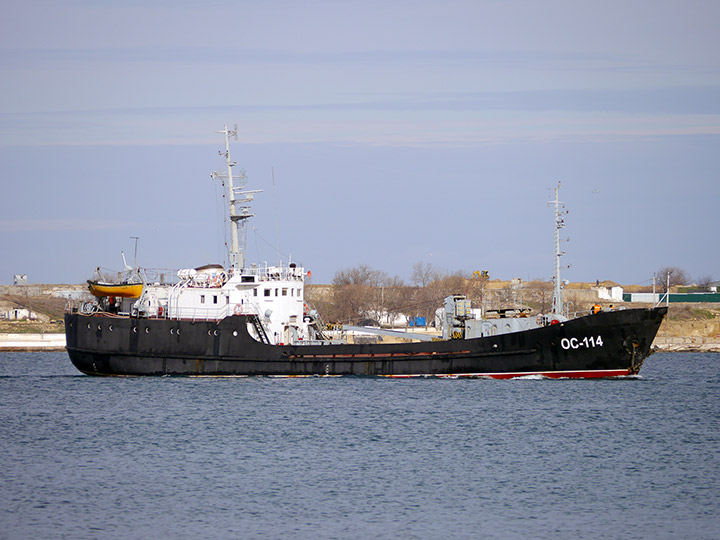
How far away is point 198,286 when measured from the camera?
153ft

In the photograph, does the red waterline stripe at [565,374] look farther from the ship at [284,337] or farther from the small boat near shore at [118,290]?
the small boat near shore at [118,290]

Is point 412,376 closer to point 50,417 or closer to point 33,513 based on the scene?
point 50,417

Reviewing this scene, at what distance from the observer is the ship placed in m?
43.1

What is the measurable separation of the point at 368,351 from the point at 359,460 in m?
16.9

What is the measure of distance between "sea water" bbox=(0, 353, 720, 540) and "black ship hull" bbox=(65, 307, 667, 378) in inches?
32.4

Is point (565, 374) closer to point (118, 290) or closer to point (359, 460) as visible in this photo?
point (359, 460)

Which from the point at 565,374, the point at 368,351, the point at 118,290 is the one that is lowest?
the point at 565,374

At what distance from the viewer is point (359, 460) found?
27922 millimetres

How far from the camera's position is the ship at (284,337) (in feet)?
141

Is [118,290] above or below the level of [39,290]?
below

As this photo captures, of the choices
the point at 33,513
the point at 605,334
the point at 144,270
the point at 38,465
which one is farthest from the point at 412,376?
the point at 33,513

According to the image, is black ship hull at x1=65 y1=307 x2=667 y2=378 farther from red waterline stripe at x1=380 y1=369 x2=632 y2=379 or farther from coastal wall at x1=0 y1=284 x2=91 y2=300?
coastal wall at x1=0 y1=284 x2=91 y2=300

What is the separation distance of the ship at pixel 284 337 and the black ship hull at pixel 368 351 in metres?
0.04

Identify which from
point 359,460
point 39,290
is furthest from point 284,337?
point 39,290
